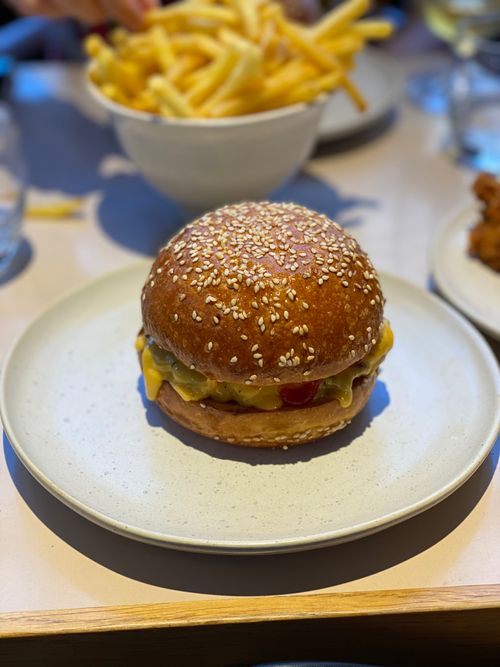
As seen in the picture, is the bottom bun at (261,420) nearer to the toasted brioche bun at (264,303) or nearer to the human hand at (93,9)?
the toasted brioche bun at (264,303)

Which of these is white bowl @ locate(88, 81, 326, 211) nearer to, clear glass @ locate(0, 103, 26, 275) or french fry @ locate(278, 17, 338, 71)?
french fry @ locate(278, 17, 338, 71)

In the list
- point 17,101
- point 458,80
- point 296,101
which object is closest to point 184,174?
point 296,101

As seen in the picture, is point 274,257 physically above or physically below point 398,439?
above

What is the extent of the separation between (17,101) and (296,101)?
1782 mm

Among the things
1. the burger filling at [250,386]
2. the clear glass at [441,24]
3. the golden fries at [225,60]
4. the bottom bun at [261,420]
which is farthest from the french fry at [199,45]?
the clear glass at [441,24]

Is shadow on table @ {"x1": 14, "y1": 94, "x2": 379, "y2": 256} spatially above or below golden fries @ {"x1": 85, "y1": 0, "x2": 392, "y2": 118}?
below

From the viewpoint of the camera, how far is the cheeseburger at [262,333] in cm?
140

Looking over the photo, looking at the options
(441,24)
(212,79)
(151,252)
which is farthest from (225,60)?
(441,24)

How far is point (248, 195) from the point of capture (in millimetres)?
2309

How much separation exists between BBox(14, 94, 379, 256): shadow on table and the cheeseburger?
89cm

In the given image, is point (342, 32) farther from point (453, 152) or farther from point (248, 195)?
point (453, 152)

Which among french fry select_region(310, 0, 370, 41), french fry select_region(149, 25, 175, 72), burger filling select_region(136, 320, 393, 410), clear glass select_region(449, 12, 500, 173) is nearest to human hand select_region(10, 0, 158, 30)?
french fry select_region(149, 25, 175, 72)

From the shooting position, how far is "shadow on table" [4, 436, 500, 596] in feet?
4.29

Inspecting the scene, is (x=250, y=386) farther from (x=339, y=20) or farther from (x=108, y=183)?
(x=108, y=183)
